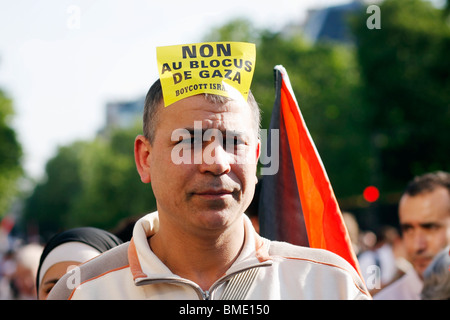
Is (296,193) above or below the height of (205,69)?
below

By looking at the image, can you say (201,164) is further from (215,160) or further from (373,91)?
(373,91)

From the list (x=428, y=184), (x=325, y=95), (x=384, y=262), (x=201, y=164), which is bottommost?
(x=384, y=262)

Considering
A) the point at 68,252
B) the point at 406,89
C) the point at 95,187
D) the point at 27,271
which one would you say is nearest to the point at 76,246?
the point at 68,252

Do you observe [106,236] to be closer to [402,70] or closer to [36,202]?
[402,70]

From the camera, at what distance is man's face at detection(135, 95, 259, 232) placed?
1.95m

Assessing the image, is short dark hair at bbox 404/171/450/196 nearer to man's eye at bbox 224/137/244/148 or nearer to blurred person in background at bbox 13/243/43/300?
man's eye at bbox 224/137/244/148

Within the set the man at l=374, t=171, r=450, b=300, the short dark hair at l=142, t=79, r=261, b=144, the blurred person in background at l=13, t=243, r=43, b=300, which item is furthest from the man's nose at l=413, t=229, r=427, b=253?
the blurred person in background at l=13, t=243, r=43, b=300

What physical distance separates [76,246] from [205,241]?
4.72 feet

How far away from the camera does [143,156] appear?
7.15ft

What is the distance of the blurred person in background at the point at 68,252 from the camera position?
320 cm

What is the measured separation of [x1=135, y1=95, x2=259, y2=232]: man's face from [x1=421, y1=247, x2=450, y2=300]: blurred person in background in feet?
6.34

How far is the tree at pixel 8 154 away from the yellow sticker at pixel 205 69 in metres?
35.4
